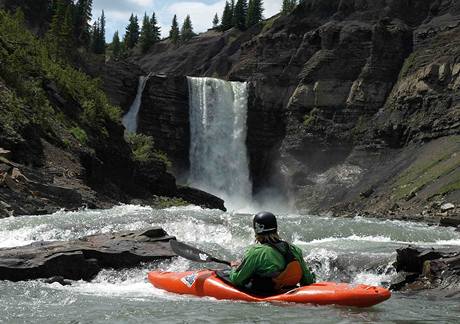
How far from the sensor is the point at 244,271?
951 centimetres

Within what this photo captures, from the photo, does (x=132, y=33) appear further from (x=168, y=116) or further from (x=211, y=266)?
(x=211, y=266)

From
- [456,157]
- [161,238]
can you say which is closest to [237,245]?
[161,238]

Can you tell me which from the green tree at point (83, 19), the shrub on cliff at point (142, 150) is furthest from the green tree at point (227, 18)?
the shrub on cliff at point (142, 150)

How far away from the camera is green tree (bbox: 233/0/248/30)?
378ft

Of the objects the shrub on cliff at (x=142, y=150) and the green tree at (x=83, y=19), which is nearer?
the shrub on cliff at (x=142, y=150)

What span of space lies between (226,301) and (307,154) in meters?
47.4

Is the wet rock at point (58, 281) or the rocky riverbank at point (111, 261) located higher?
the rocky riverbank at point (111, 261)

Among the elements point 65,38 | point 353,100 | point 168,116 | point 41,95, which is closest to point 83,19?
point 65,38

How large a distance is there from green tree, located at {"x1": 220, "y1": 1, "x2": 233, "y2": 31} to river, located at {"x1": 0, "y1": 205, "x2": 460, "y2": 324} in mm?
97794

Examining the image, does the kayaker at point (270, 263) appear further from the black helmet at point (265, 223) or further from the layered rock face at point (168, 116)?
the layered rock face at point (168, 116)

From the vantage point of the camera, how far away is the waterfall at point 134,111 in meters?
56.9

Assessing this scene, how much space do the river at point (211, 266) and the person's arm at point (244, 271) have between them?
396 millimetres

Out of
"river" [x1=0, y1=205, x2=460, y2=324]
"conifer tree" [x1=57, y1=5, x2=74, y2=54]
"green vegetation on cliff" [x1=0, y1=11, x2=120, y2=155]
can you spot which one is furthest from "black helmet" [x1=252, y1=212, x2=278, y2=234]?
"conifer tree" [x1=57, y1=5, x2=74, y2=54]

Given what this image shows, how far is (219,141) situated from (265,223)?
47.2m
